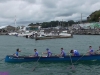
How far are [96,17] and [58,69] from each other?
15115 cm

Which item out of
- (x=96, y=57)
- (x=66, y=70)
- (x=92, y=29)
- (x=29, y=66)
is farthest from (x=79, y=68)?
(x=92, y=29)

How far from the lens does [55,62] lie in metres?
32.9

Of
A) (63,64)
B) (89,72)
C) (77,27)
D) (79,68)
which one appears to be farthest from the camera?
(77,27)

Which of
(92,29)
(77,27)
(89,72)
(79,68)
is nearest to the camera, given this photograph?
(89,72)

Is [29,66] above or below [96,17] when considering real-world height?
below

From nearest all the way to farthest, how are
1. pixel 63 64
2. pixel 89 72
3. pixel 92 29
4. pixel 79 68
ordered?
pixel 89 72, pixel 79 68, pixel 63 64, pixel 92 29

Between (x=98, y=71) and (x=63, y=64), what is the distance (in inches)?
238

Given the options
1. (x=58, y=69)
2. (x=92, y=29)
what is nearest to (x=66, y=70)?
(x=58, y=69)

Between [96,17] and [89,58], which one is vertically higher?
→ [96,17]

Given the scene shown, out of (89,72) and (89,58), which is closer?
(89,72)

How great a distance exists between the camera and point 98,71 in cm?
2789

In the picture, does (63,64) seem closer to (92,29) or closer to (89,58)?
(89,58)

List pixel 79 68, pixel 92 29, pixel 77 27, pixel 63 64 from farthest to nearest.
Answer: pixel 77 27 → pixel 92 29 → pixel 63 64 → pixel 79 68

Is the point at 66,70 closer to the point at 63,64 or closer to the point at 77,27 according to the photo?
the point at 63,64
